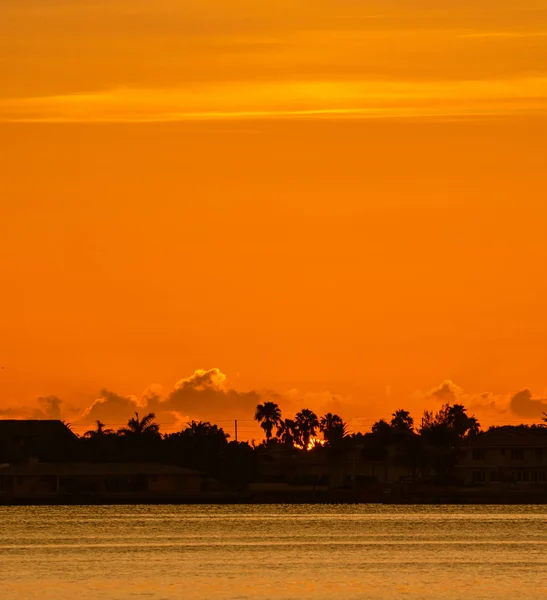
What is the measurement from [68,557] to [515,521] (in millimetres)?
73500

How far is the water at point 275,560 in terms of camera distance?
9388 cm

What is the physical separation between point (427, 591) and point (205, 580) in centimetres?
1435

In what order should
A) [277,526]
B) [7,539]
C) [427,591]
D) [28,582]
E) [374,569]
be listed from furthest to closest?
1. [277,526]
2. [7,539]
3. [374,569]
4. [28,582]
5. [427,591]

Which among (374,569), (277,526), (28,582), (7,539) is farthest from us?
(277,526)

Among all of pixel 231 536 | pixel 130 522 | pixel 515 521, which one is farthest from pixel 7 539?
pixel 515 521

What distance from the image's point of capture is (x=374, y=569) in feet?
356

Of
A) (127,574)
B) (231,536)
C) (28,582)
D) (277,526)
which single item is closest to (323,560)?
(127,574)

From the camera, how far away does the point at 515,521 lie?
185375mm

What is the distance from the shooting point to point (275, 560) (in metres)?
118

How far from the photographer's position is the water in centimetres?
9388

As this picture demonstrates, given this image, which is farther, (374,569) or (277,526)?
(277,526)

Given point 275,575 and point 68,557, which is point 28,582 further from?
point 68,557

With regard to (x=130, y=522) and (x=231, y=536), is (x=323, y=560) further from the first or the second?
(x=130, y=522)

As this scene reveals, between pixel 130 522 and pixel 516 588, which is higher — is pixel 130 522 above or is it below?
above
